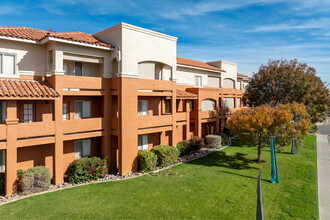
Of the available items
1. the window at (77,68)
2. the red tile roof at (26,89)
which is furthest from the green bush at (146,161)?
the window at (77,68)

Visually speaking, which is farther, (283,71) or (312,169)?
(283,71)

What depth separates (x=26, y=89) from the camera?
13.3 m

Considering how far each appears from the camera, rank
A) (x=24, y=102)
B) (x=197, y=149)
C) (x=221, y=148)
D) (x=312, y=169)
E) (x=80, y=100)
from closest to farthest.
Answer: (x=24, y=102), (x=80, y=100), (x=312, y=169), (x=197, y=149), (x=221, y=148)

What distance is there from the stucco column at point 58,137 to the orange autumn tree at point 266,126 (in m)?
13.4

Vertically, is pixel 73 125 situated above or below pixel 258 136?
above

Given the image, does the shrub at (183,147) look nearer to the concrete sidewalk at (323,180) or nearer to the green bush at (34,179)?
the concrete sidewalk at (323,180)

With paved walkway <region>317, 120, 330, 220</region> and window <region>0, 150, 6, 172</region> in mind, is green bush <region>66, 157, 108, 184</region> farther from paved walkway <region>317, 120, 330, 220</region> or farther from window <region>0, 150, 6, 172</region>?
paved walkway <region>317, 120, 330, 220</region>

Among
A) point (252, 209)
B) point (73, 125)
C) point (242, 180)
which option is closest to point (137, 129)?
point (73, 125)

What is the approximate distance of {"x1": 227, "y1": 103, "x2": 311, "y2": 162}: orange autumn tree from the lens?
16.6m

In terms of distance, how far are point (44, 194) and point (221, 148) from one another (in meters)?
17.9

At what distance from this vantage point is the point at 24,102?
46.7 feet

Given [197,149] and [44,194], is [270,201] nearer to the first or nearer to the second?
[197,149]

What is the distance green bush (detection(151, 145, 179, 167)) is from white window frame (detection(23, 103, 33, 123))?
9.44m

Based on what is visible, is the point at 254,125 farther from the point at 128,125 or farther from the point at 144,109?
the point at 128,125
